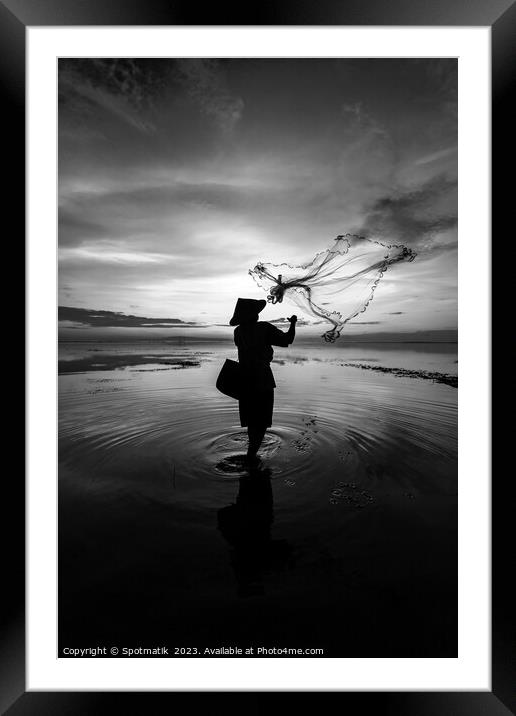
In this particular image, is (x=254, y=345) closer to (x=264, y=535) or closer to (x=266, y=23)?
(x=264, y=535)

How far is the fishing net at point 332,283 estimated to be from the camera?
350 cm

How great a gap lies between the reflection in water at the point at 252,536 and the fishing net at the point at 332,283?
191 cm

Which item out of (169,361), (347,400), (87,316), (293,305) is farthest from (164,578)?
(169,361)

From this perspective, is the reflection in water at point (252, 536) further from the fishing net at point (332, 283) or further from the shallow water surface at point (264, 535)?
the fishing net at point (332, 283)

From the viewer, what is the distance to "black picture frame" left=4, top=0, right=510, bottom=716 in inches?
82.4

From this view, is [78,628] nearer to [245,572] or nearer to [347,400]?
[245,572]

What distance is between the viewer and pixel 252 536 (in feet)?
9.21

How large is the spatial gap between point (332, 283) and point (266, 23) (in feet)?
7.61

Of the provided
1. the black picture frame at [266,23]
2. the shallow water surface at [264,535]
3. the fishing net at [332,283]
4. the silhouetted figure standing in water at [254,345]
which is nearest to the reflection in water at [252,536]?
the shallow water surface at [264,535]

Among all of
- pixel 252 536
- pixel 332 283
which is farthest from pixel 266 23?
pixel 252 536

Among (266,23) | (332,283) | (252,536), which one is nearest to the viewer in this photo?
(266,23)
